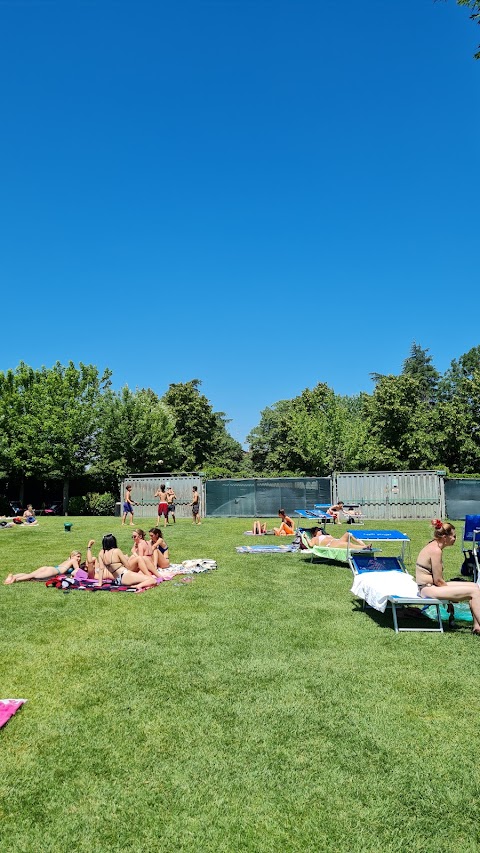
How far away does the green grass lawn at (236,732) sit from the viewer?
316 centimetres

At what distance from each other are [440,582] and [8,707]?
502 centimetres

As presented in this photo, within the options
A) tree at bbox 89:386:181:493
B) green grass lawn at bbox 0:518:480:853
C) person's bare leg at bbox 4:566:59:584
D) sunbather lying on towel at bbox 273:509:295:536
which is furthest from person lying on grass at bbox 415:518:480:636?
tree at bbox 89:386:181:493

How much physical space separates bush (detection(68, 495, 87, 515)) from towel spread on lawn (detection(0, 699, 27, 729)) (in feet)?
92.3

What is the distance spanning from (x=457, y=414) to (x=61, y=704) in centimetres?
3931

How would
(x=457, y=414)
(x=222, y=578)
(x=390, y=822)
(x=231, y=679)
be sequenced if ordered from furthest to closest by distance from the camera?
1. (x=457, y=414)
2. (x=222, y=578)
3. (x=231, y=679)
4. (x=390, y=822)

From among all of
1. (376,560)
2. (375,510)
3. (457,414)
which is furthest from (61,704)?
(457,414)

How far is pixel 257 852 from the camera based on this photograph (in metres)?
2.95

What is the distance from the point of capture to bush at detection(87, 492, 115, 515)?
104 feet

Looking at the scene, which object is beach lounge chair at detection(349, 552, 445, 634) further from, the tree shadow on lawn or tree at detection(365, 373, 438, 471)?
tree at detection(365, 373, 438, 471)

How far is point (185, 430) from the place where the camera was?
168ft

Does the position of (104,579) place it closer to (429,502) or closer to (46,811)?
(46,811)

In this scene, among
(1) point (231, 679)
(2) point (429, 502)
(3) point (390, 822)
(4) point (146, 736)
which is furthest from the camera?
(2) point (429, 502)

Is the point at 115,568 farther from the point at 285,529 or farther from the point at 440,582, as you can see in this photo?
the point at 285,529

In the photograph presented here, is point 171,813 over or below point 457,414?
below
